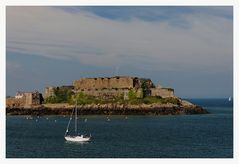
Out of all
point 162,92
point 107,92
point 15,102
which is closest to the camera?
point 15,102

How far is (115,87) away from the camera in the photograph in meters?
71.4

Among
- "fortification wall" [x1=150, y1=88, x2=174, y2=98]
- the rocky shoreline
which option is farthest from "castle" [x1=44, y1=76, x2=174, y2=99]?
the rocky shoreline

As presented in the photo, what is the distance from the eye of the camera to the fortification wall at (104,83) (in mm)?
71506

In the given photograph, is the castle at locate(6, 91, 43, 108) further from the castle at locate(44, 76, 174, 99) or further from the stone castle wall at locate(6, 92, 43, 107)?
the castle at locate(44, 76, 174, 99)

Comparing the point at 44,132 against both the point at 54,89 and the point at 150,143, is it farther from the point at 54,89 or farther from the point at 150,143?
the point at 54,89

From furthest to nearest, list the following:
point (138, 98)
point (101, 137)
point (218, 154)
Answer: point (138, 98) < point (101, 137) < point (218, 154)

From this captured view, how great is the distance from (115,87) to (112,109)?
429 inches

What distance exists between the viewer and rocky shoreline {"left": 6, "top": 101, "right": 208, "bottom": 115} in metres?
60.3

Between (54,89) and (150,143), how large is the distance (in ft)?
141

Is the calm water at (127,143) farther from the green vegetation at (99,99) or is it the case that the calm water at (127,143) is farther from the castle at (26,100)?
the castle at (26,100)

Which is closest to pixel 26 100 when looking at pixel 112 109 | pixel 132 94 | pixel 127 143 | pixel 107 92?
pixel 107 92

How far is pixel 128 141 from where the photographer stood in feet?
102

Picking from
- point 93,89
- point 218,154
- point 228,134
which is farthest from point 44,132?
point 93,89

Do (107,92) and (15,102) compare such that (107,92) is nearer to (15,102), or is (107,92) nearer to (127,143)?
(15,102)
